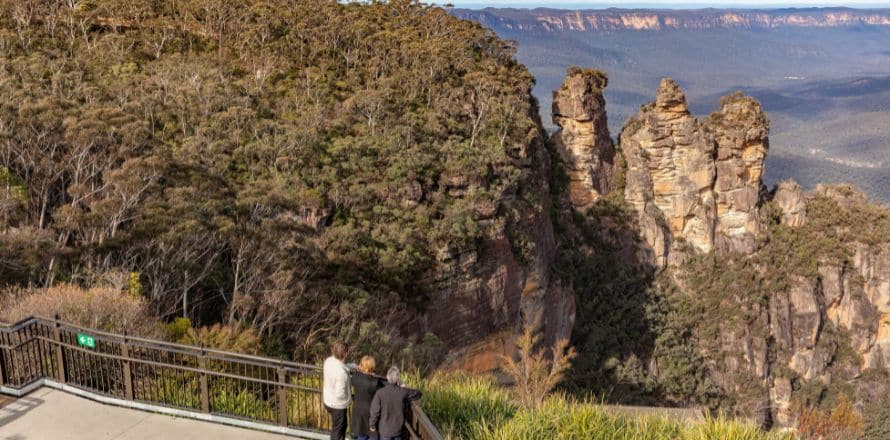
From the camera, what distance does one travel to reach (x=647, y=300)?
60938 millimetres

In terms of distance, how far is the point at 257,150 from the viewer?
3334 centimetres

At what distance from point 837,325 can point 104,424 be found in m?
68.7

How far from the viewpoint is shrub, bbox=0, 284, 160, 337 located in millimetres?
14555

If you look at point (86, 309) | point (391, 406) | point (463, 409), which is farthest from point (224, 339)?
point (391, 406)

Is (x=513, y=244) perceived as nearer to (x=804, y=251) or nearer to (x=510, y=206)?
(x=510, y=206)

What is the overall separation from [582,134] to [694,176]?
1059cm

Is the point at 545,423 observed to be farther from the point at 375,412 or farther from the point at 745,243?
the point at 745,243

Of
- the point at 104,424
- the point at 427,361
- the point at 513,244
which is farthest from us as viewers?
the point at 513,244

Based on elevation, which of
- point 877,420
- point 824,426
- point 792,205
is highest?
point 824,426

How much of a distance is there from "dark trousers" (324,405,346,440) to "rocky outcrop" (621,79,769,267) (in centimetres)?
5734

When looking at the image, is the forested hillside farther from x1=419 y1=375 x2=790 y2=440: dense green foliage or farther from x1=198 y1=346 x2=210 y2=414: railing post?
x1=198 y1=346 x2=210 y2=414: railing post

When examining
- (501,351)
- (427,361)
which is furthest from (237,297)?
(501,351)

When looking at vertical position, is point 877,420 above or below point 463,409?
below

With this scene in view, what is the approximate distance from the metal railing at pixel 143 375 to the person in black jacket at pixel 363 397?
1063mm
